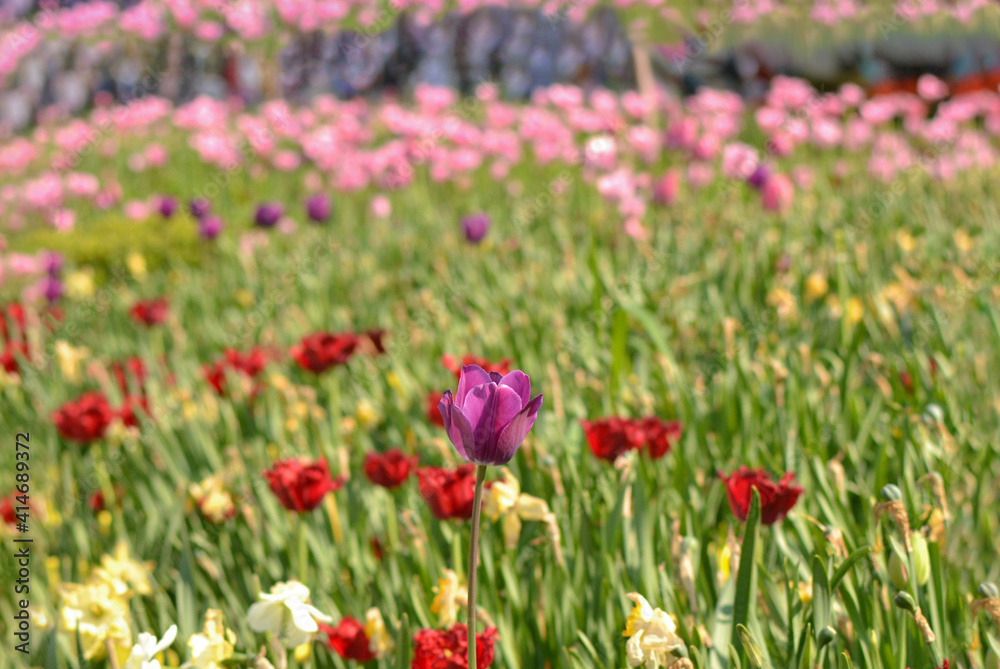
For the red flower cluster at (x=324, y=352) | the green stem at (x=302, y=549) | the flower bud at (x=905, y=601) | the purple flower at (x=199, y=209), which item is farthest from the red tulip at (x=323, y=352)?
the purple flower at (x=199, y=209)

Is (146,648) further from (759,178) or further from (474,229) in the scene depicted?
(759,178)

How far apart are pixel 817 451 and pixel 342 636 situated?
105 cm

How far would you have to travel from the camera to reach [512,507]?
1361 millimetres

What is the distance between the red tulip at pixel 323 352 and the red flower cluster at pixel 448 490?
2.95 ft

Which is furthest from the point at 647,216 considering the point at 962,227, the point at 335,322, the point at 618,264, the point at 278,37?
the point at 278,37

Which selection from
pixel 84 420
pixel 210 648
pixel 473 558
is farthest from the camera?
pixel 84 420

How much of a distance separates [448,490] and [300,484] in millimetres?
278

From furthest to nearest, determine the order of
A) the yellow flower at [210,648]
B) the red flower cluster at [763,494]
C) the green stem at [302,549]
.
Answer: the green stem at [302,549]
the red flower cluster at [763,494]
the yellow flower at [210,648]

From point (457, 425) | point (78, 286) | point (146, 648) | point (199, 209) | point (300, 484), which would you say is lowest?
point (78, 286)

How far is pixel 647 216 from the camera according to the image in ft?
15.2

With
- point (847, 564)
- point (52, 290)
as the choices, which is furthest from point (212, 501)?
point (52, 290)

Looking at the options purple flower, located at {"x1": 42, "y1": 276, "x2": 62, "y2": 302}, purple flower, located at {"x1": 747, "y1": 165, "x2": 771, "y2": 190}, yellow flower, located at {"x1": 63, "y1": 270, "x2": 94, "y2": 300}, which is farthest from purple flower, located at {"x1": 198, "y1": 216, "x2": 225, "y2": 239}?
purple flower, located at {"x1": 747, "y1": 165, "x2": 771, "y2": 190}

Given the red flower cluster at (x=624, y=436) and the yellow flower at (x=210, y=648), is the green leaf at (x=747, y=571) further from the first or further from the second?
the yellow flower at (x=210, y=648)

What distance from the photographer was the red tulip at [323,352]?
2.20 metres
